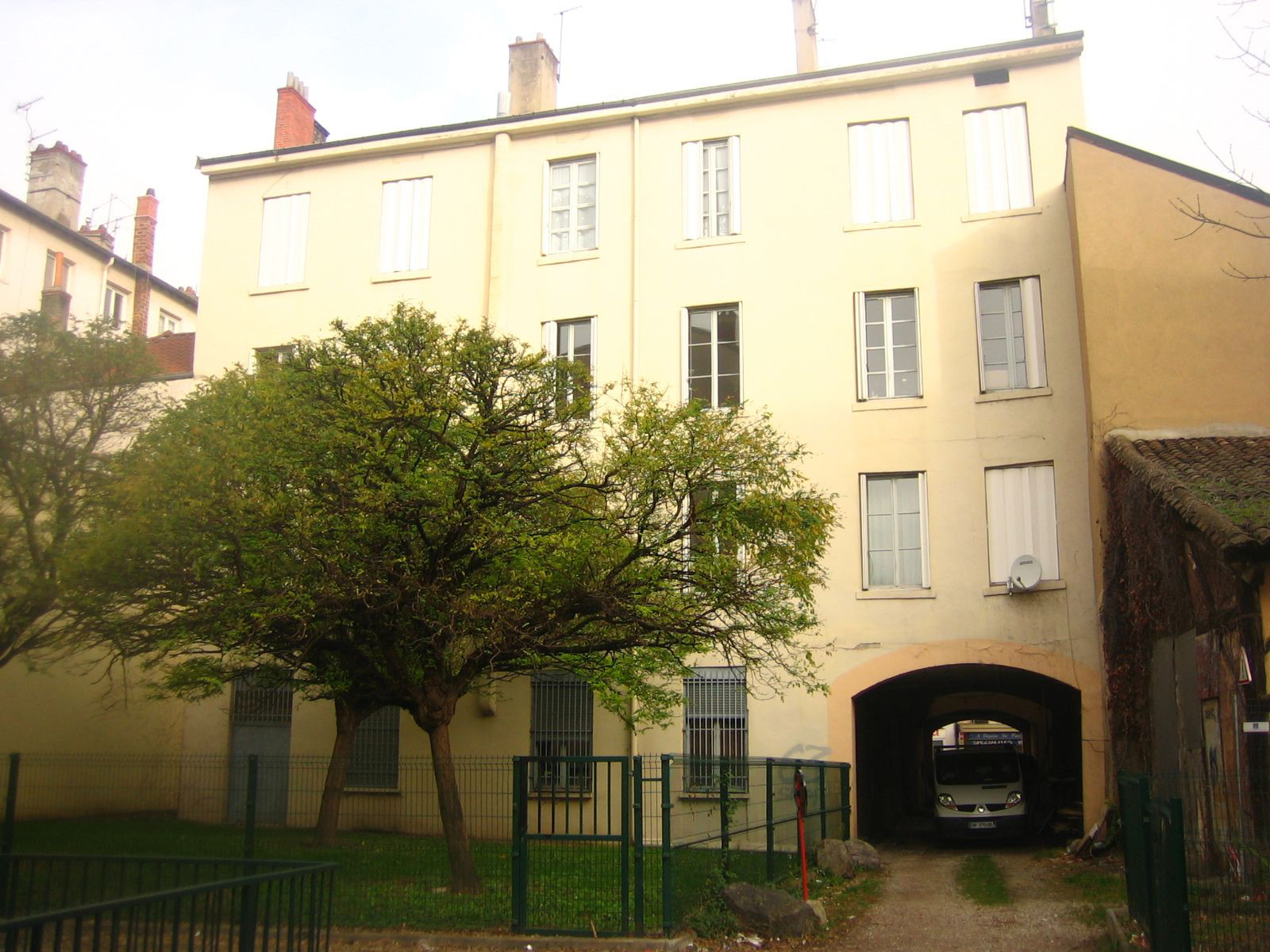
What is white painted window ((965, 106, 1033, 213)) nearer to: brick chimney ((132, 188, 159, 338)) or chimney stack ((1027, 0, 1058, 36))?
chimney stack ((1027, 0, 1058, 36))

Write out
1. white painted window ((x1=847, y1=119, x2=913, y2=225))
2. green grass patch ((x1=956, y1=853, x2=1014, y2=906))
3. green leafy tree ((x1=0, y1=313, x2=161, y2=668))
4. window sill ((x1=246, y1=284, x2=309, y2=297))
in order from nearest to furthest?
green grass patch ((x1=956, y1=853, x2=1014, y2=906)) → green leafy tree ((x1=0, y1=313, x2=161, y2=668)) → white painted window ((x1=847, y1=119, x2=913, y2=225)) → window sill ((x1=246, y1=284, x2=309, y2=297))

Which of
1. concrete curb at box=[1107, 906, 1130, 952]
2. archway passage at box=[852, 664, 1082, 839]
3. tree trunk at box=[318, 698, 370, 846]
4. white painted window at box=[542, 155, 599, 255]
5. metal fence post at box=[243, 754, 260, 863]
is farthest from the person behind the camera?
white painted window at box=[542, 155, 599, 255]

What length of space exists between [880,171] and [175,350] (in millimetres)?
18067

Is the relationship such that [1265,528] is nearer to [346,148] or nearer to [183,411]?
[183,411]

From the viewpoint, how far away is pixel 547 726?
824 inches

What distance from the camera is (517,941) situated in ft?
37.4

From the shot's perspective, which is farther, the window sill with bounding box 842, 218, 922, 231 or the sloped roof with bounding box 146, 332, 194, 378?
the sloped roof with bounding box 146, 332, 194, 378

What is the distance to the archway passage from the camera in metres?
21.7

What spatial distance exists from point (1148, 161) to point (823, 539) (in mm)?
9003

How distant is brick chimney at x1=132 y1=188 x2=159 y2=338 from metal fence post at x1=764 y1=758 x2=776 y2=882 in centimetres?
2512

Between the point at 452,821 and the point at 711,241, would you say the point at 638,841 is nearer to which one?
the point at 452,821

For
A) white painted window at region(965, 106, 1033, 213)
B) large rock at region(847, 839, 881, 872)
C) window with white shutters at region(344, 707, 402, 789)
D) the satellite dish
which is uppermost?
white painted window at region(965, 106, 1033, 213)

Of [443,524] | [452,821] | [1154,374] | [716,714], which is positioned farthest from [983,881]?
[443,524]

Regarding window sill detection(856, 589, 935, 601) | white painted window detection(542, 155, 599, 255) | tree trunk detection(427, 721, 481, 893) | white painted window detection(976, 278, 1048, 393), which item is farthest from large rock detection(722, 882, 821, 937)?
white painted window detection(542, 155, 599, 255)
